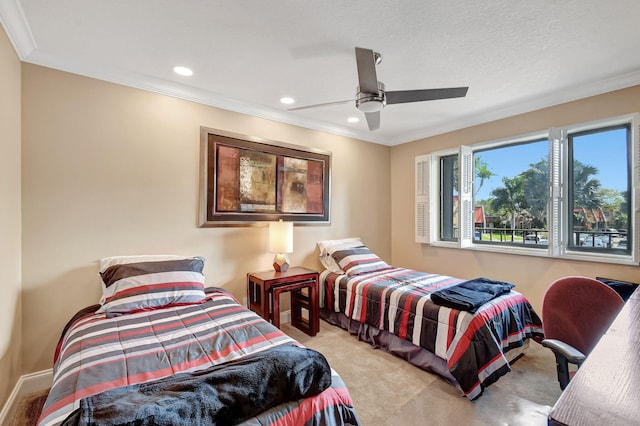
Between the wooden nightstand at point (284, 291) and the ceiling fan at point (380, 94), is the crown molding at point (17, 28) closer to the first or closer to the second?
the ceiling fan at point (380, 94)

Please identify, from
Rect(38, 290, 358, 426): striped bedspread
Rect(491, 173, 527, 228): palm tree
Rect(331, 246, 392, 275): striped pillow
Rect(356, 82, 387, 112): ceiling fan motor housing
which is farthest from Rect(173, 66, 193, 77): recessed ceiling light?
Rect(491, 173, 527, 228): palm tree

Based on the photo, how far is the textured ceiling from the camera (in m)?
1.75

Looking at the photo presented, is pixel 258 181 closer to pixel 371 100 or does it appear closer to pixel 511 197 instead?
pixel 371 100

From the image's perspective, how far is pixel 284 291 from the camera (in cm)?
288

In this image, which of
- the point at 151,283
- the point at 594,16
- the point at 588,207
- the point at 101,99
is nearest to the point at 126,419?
the point at 151,283

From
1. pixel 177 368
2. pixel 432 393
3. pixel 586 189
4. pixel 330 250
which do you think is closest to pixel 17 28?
pixel 177 368

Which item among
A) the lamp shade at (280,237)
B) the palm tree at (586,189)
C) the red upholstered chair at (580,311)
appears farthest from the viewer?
the lamp shade at (280,237)

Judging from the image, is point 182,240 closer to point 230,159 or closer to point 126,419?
point 230,159

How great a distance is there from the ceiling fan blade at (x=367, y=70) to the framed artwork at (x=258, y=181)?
154 centimetres

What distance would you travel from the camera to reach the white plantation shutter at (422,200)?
4.12 m

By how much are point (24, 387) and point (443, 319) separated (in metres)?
3.26

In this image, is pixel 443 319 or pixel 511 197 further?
pixel 511 197

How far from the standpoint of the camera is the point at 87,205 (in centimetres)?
237

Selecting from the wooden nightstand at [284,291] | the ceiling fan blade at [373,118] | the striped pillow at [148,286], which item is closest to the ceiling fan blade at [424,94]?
the ceiling fan blade at [373,118]
